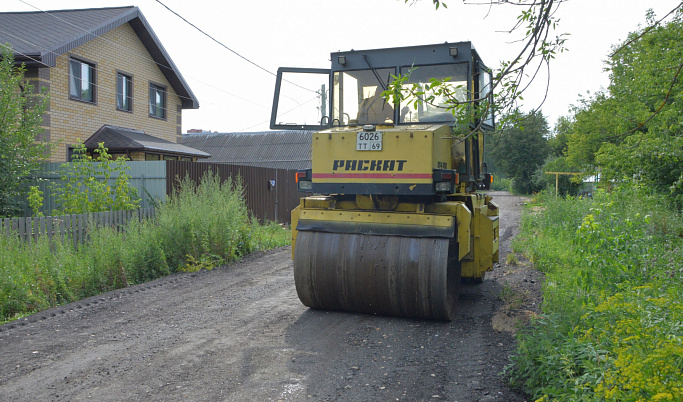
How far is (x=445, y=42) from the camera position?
22.2 feet

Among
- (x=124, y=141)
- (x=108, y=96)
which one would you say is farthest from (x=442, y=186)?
(x=108, y=96)

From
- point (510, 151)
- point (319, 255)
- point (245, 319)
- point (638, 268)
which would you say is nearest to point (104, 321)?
point (245, 319)

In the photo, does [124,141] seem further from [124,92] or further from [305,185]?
[305,185]

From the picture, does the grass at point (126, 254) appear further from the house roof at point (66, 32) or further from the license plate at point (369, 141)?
the house roof at point (66, 32)

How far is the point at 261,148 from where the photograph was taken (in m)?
38.8

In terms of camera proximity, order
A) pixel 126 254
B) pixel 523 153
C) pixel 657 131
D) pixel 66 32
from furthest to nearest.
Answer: pixel 523 153 < pixel 66 32 < pixel 657 131 < pixel 126 254

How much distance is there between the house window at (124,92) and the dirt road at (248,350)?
13.2 metres

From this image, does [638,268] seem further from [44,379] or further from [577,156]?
[577,156]

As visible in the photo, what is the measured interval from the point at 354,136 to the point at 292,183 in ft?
46.5

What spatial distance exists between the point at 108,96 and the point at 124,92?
3.61ft

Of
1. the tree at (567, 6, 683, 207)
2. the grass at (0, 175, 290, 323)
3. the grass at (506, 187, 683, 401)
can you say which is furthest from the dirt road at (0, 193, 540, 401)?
the tree at (567, 6, 683, 207)

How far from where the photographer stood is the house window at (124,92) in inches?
743

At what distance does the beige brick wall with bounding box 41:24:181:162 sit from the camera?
1623 centimetres

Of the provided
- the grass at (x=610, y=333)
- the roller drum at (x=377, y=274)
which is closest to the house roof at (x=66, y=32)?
the roller drum at (x=377, y=274)
